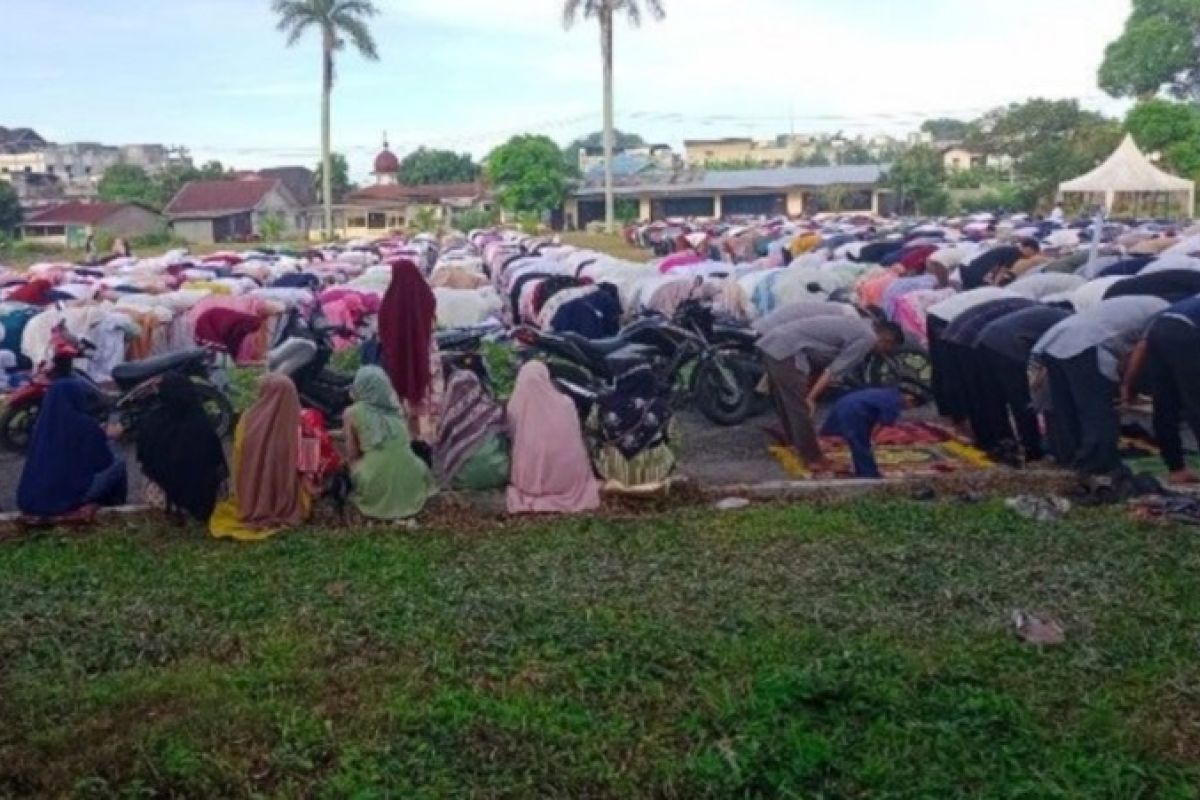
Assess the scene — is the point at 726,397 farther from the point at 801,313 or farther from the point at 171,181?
the point at 171,181

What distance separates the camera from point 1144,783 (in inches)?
162

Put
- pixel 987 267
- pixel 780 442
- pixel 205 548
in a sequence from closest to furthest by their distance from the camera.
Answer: pixel 205 548 → pixel 780 442 → pixel 987 267

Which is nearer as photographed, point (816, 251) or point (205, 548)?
point (205, 548)

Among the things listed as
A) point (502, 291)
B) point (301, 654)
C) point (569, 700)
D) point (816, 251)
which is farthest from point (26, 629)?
point (816, 251)

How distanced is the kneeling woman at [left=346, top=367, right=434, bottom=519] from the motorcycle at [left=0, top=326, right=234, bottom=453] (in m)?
Result: 2.30

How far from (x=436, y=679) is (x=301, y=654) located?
65cm

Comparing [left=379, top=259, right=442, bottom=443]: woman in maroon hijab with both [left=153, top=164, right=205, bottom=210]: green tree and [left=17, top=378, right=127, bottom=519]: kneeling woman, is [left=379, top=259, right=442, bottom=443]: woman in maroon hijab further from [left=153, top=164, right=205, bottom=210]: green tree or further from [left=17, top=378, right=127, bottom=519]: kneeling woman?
[left=153, top=164, right=205, bottom=210]: green tree

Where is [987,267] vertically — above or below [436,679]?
above

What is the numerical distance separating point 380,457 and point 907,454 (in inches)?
147

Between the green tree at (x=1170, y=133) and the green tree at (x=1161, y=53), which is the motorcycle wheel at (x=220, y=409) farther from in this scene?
the green tree at (x=1161, y=53)

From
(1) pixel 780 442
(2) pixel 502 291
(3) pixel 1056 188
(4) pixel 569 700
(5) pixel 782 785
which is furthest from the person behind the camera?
(3) pixel 1056 188

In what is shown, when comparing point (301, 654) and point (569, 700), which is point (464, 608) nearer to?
point (301, 654)

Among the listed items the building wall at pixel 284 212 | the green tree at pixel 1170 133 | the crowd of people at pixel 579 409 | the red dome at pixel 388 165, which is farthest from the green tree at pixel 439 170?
the crowd of people at pixel 579 409

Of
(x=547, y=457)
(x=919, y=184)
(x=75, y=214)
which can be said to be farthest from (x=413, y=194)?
(x=547, y=457)
